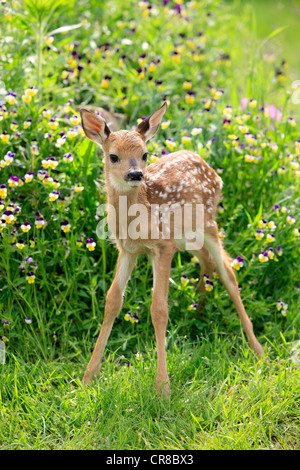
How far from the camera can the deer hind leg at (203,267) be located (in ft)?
15.0

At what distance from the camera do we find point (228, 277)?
14.2ft

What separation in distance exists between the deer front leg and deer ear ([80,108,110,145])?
2.41ft

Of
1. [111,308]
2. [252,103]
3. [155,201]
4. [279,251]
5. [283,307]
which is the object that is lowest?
[111,308]

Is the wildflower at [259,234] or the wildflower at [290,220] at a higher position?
the wildflower at [290,220]

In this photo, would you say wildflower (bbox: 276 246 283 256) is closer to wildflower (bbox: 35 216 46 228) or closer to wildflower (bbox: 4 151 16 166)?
wildflower (bbox: 35 216 46 228)

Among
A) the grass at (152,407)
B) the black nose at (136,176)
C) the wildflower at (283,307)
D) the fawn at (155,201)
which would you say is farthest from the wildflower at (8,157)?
the wildflower at (283,307)

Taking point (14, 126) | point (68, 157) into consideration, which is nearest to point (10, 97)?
point (14, 126)

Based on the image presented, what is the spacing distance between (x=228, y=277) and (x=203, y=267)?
0.32 metres

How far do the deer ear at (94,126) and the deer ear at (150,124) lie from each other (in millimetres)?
205

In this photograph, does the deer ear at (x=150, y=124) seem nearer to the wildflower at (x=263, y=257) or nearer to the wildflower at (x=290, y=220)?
the wildflower at (x=263, y=257)

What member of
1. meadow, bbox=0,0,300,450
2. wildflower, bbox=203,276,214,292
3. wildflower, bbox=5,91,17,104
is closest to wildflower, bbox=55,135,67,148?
meadow, bbox=0,0,300,450

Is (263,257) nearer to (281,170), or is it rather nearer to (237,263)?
(237,263)
